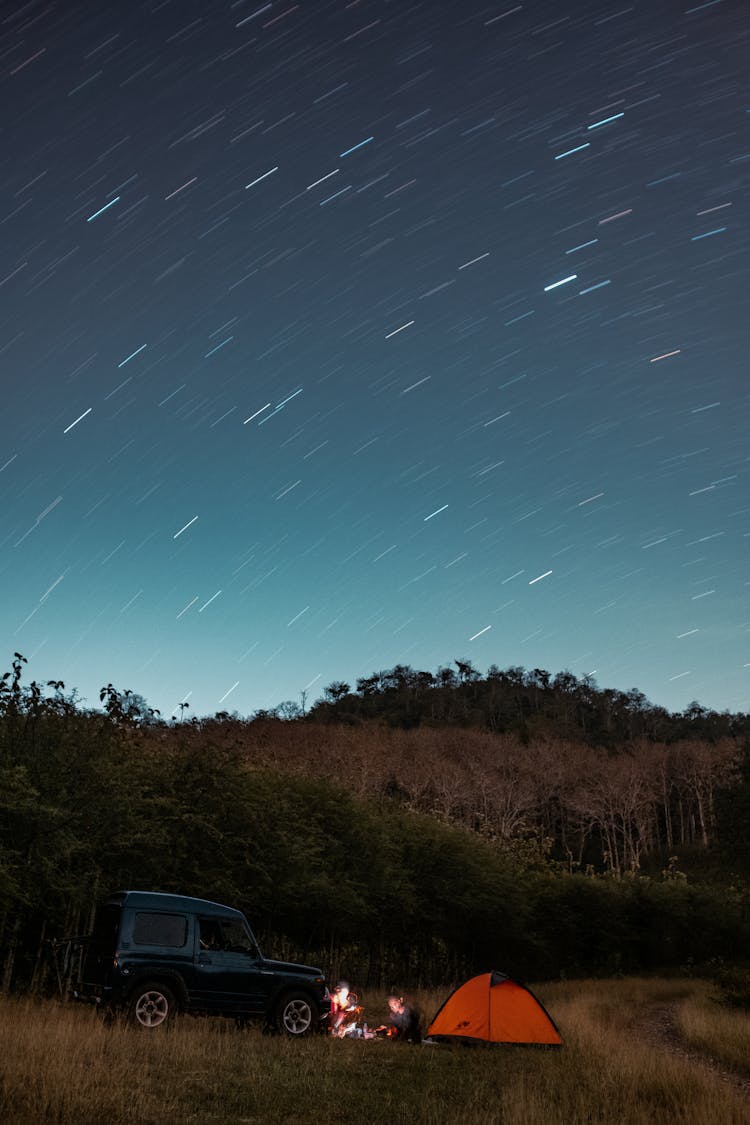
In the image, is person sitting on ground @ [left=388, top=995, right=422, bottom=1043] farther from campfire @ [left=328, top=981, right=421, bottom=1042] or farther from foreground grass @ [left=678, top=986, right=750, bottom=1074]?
foreground grass @ [left=678, top=986, right=750, bottom=1074]

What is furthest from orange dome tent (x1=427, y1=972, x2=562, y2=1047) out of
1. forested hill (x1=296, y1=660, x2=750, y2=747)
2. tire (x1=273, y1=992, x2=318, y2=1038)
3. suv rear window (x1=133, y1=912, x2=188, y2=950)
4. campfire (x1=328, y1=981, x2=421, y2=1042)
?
forested hill (x1=296, y1=660, x2=750, y2=747)

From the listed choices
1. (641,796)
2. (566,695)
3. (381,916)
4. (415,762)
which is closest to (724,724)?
(566,695)

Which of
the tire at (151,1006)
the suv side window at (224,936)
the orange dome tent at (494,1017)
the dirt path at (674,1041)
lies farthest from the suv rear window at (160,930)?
the dirt path at (674,1041)

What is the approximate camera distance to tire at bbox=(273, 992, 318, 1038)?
1411 centimetres

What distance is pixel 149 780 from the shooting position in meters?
18.8

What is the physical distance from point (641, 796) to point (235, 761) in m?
66.1

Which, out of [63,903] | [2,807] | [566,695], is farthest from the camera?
[566,695]

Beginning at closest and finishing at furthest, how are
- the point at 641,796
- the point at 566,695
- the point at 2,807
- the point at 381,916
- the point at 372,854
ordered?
the point at 2,807 → the point at 372,854 → the point at 381,916 → the point at 641,796 → the point at 566,695

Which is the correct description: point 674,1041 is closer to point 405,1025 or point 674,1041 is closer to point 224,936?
point 405,1025

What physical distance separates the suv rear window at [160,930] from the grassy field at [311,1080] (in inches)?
46.2

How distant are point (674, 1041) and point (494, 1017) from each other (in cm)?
738

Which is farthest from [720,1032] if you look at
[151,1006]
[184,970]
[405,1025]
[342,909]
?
[151,1006]

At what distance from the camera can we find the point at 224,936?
46.2ft

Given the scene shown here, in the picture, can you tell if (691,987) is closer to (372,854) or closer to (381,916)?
(381,916)
